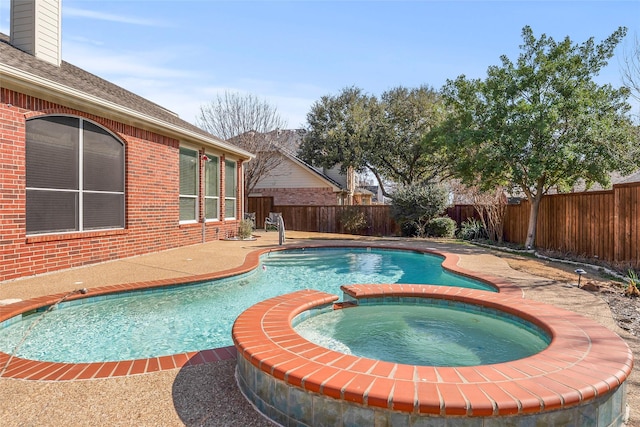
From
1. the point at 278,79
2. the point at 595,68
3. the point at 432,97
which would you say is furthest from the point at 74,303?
the point at 432,97

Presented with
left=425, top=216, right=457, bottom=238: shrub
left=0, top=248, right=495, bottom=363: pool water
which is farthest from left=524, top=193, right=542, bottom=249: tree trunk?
left=0, top=248, right=495, bottom=363: pool water

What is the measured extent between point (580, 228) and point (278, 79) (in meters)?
15.0

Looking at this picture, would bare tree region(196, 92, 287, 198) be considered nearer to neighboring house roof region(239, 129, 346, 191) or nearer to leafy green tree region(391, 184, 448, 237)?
neighboring house roof region(239, 129, 346, 191)

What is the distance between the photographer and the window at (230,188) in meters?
13.9

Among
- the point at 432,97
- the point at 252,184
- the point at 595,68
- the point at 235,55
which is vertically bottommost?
the point at 252,184

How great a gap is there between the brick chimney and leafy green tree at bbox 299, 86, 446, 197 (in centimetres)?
1915

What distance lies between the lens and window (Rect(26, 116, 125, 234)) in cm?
679

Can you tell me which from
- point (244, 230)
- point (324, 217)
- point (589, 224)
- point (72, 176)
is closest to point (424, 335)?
point (72, 176)

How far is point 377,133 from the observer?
25719 millimetres

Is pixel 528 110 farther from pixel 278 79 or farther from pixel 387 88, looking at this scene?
pixel 387 88

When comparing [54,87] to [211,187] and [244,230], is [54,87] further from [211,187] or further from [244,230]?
[244,230]

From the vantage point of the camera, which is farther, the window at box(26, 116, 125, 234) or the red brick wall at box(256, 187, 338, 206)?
the red brick wall at box(256, 187, 338, 206)

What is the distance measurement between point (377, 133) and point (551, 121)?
15274 mm

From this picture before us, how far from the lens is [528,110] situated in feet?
37.3
